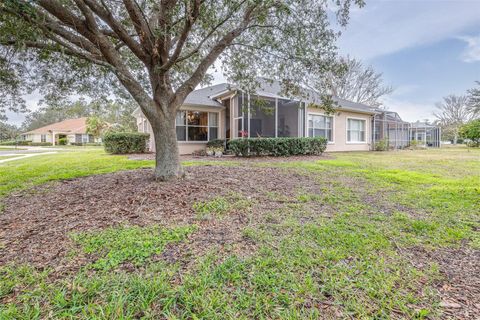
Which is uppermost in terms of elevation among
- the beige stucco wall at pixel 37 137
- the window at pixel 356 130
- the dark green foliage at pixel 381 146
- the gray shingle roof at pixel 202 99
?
the gray shingle roof at pixel 202 99

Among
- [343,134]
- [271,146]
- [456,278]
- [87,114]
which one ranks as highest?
[87,114]

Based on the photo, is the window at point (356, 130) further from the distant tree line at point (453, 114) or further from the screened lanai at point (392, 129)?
the distant tree line at point (453, 114)

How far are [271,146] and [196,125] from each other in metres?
4.88

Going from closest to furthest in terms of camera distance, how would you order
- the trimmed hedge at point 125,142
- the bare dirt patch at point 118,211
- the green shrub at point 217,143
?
the bare dirt patch at point 118,211 < the green shrub at point 217,143 < the trimmed hedge at point 125,142

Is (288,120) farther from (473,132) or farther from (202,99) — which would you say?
(473,132)

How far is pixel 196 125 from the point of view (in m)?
14.7

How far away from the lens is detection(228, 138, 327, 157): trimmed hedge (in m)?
12.1

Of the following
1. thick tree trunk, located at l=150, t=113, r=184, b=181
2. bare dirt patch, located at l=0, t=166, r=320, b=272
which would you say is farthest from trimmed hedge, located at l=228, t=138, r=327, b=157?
thick tree trunk, located at l=150, t=113, r=184, b=181

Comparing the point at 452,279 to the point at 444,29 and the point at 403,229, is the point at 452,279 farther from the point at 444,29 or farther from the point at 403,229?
the point at 444,29

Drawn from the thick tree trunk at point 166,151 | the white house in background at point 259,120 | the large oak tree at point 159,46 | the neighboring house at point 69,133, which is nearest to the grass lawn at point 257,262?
the thick tree trunk at point 166,151

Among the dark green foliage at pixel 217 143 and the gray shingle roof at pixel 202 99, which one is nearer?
the dark green foliage at pixel 217 143

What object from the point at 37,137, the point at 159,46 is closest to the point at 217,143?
the point at 159,46

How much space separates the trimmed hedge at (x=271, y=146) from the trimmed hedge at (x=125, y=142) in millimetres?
6288

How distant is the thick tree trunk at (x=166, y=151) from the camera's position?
564 cm
